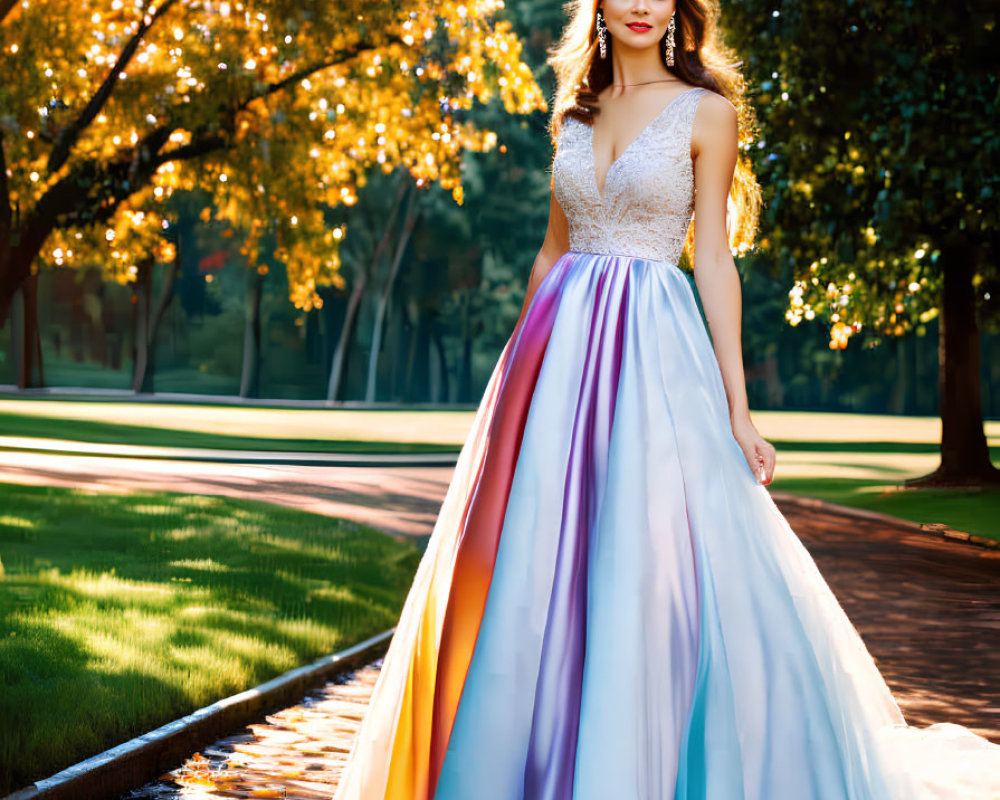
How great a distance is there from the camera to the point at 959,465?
22734 mm

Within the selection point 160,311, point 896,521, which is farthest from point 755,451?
point 160,311

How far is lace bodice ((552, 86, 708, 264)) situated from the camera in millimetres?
4113

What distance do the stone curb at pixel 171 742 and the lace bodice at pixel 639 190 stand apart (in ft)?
8.50

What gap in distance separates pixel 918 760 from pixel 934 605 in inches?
302

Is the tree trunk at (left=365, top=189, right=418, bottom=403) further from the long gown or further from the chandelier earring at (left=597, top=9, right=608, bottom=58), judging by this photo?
the long gown

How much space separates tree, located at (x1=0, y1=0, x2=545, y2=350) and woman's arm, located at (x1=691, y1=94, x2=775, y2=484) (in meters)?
11.6

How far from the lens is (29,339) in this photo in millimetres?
51406

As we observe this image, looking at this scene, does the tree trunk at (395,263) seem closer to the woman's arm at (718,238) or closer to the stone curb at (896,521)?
the stone curb at (896,521)

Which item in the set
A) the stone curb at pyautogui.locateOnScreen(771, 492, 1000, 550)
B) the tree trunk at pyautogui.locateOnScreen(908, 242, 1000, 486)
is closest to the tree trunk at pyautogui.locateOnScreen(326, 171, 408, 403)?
the tree trunk at pyautogui.locateOnScreen(908, 242, 1000, 486)

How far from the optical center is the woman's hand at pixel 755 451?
12.8 feet

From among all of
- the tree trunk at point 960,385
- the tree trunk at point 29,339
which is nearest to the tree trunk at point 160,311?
the tree trunk at point 29,339

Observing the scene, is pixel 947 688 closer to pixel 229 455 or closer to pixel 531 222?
pixel 229 455

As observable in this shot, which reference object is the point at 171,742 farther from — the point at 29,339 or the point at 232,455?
the point at 29,339

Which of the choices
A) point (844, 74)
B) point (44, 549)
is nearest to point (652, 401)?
point (44, 549)
